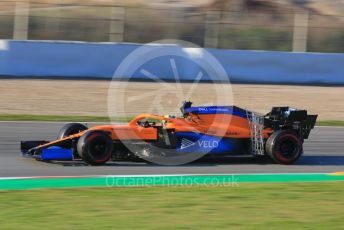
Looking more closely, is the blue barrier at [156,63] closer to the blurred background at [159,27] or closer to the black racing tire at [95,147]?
the blurred background at [159,27]

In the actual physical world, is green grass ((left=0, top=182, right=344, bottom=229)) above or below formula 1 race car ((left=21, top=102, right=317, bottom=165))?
below

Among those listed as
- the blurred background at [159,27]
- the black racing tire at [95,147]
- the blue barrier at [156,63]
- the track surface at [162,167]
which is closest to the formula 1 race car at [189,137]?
the black racing tire at [95,147]

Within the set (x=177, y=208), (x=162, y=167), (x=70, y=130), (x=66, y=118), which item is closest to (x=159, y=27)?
(x=66, y=118)

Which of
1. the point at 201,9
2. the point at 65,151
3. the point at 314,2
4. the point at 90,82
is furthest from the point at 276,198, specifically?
the point at 314,2

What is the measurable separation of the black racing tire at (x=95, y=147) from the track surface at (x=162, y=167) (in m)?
0.13

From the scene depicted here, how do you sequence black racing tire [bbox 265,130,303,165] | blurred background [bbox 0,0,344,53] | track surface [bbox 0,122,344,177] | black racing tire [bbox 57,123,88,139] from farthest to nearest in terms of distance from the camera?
1. blurred background [bbox 0,0,344,53]
2. black racing tire [bbox 57,123,88,139]
3. black racing tire [bbox 265,130,303,165]
4. track surface [bbox 0,122,344,177]

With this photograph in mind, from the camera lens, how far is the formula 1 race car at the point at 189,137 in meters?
10.4

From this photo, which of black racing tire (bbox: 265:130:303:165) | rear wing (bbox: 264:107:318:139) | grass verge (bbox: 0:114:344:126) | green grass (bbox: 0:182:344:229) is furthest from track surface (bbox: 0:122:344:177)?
grass verge (bbox: 0:114:344:126)

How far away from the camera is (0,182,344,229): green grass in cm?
673

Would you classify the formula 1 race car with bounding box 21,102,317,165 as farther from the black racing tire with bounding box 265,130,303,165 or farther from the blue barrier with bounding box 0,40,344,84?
the blue barrier with bounding box 0,40,344,84

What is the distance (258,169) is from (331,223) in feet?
12.8

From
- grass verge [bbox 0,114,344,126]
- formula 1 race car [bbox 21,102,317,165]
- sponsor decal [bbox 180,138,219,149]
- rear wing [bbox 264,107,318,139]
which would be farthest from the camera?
grass verge [bbox 0,114,344,126]

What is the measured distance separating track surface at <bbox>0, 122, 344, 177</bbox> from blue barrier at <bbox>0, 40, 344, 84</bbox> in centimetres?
771

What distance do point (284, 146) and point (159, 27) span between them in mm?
14648
